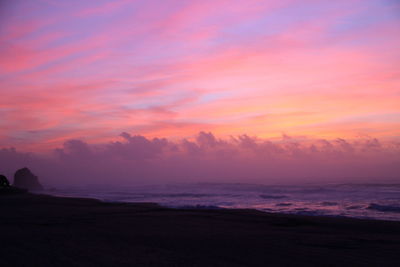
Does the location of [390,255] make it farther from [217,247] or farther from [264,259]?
[217,247]

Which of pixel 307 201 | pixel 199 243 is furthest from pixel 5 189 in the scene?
pixel 199 243

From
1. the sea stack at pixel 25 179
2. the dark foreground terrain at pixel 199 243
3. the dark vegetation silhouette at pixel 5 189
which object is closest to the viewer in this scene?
the dark foreground terrain at pixel 199 243

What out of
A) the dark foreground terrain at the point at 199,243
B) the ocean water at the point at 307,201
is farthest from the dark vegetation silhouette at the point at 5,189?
the dark foreground terrain at the point at 199,243

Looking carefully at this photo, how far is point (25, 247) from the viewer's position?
9.38 m

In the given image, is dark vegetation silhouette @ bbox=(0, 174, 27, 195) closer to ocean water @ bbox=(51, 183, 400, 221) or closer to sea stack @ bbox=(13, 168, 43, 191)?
ocean water @ bbox=(51, 183, 400, 221)

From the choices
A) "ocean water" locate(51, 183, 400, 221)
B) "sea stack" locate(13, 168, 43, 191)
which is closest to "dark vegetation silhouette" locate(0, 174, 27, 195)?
"ocean water" locate(51, 183, 400, 221)

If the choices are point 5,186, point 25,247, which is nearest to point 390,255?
point 25,247

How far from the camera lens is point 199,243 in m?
10.5

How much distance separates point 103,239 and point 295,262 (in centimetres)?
603

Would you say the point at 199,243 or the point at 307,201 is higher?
the point at 199,243

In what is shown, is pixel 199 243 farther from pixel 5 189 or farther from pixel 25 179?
pixel 25 179

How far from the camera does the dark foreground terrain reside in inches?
324

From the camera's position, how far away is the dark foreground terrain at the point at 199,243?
27.0 ft

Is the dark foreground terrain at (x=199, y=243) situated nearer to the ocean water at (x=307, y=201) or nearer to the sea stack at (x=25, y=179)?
the ocean water at (x=307, y=201)
